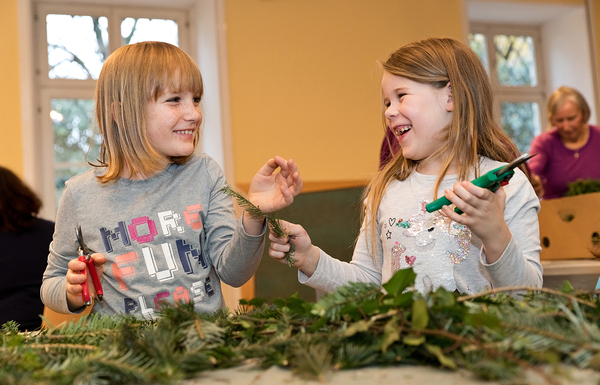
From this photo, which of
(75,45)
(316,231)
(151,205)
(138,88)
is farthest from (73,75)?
(151,205)

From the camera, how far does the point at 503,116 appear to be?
4598 millimetres

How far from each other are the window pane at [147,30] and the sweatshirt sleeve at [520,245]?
321 centimetres

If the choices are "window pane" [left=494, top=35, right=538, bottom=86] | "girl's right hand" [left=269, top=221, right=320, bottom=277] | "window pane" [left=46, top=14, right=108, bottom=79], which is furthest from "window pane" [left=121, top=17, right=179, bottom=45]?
"girl's right hand" [left=269, top=221, right=320, bottom=277]

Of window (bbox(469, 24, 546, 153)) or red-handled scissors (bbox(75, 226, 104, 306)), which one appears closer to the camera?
red-handled scissors (bbox(75, 226, 104, 306))

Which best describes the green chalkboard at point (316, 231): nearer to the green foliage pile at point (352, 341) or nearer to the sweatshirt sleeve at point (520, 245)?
the sweatshirt sleeve at point (520, 245)

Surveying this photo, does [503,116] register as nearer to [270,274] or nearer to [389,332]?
[270,274]

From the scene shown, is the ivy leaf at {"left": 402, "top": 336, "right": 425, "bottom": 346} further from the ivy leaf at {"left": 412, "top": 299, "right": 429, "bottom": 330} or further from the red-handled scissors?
the red-handled scissors

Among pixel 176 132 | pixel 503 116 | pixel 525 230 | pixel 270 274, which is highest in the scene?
pixel 503 116

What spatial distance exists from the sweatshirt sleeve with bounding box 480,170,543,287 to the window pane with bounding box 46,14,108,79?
3.26m

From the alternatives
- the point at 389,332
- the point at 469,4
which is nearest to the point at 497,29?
the point at 469,4

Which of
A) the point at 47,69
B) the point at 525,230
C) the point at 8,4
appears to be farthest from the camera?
the point at 47,69

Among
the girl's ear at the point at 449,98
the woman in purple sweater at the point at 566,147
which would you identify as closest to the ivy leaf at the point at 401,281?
the girl's ear at the point at 449,98

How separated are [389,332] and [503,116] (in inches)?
178

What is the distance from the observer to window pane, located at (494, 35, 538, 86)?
15.3 feet
